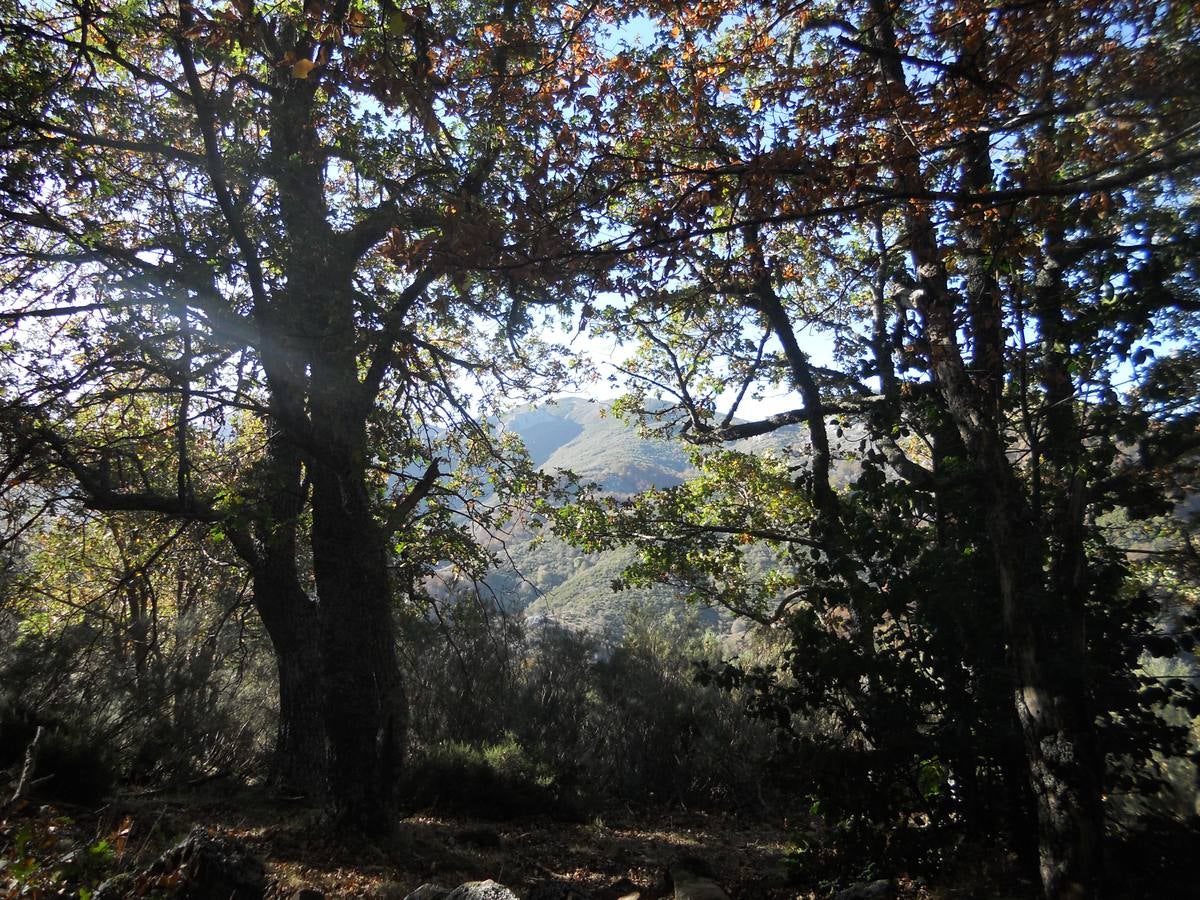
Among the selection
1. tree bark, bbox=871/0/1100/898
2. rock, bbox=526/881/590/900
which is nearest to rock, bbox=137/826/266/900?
rock, bbox=526/881/590/900

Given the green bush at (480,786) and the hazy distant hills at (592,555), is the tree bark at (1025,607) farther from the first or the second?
the green bush at (480,786)

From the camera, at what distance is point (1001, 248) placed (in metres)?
4.98

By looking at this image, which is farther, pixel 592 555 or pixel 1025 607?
pixel 592 555

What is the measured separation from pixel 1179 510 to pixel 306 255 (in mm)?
7958

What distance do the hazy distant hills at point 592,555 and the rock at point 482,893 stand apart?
346 centimetres

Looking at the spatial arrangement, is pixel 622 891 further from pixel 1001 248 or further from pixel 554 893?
pixel 1001 248

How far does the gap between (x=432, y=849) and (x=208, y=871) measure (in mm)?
3662

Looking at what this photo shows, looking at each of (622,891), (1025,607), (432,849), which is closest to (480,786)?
(432,849)

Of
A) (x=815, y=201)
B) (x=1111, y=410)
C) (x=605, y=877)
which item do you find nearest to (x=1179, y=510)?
(x=1111, y=410)

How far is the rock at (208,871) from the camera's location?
3.41 m

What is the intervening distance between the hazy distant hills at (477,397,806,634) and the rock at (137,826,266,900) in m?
3.75

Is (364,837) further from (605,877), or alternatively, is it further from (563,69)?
(563,69)

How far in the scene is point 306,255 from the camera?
680 centimetres

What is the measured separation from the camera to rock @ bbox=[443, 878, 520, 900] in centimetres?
386
